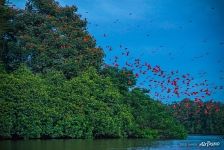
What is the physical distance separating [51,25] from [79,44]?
1.49 metres

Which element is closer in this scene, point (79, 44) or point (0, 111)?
point (0, 111)

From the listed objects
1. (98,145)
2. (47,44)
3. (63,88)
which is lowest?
(98,145)

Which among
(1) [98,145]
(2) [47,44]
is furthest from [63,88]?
(1) [98,145]

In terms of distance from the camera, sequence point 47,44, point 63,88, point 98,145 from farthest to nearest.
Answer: point 47,44 < point 63,88 < point 98,145

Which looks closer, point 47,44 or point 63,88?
point 63,88

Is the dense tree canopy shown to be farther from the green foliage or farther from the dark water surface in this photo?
the dark water surface

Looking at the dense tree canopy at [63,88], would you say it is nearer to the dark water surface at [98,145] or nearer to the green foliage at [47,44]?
the green foliage at [47,44]

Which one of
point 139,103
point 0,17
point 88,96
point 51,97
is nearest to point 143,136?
point 139,103

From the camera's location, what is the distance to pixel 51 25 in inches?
680

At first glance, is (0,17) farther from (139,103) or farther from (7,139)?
(139,103)

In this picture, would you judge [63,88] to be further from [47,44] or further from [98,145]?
[98,145]

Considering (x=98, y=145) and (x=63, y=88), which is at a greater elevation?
(x=63, y=88)

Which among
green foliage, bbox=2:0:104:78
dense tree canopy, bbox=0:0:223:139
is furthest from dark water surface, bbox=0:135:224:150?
green foliage, bbox=2:0:104:78

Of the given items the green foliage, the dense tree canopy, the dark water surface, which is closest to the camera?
the dark water surface
